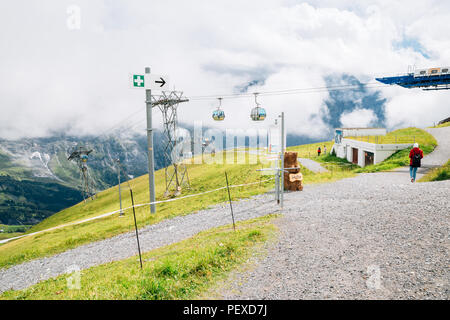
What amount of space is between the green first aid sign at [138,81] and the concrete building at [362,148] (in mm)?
32874

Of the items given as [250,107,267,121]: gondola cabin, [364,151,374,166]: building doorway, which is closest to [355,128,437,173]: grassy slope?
[364,151,374,166]: building doorway

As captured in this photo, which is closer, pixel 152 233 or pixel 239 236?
pixel 239 236

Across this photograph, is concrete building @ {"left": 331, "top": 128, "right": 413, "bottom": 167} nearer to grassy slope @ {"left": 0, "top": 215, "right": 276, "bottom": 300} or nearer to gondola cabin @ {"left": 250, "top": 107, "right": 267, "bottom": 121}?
gondola cabin @ {"left": 250, "top": 107, "right": 267, "bottom": 121}

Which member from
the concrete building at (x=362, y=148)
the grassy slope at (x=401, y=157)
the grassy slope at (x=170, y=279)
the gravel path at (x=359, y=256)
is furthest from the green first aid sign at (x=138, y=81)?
the concrete building at (x=362, y=148)

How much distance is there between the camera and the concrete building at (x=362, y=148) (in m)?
37.6

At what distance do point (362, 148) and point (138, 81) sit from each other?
3757cm

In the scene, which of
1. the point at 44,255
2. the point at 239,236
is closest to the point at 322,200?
the point at 239,236

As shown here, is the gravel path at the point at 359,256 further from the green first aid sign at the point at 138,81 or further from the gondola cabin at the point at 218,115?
the gondola cabin at the point at 218,115

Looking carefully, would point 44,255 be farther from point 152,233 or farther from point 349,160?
point 349,160

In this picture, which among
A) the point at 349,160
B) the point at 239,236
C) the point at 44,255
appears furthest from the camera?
the point at 349,160
